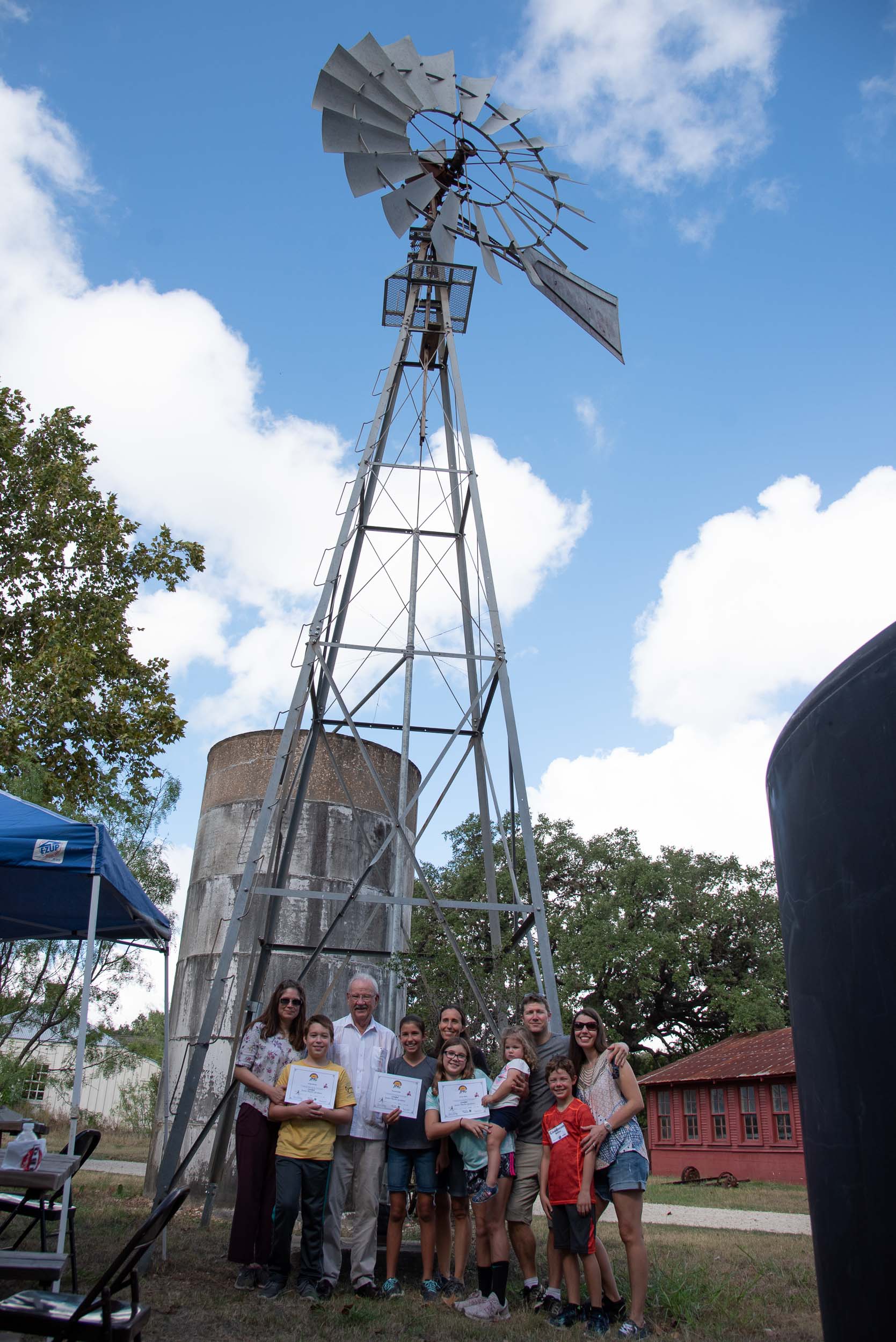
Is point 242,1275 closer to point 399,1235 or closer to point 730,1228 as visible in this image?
point 399,1235

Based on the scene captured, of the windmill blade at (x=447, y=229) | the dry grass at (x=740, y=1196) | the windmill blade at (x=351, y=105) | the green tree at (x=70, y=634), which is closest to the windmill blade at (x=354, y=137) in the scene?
the windmill blade at (x=351, y=105)

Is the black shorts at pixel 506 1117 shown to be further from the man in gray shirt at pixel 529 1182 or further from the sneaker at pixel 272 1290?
the sneaker at pixel 272 1290

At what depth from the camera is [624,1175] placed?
5270 mm

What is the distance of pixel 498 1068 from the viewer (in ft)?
30.5

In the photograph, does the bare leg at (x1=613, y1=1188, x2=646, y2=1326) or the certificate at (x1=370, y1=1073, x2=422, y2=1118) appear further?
the certificate at (x1=370, y1=1073, x2=422, y2=1118)

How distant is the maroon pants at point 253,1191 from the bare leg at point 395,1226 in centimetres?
68

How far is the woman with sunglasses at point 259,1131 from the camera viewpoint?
235 inches

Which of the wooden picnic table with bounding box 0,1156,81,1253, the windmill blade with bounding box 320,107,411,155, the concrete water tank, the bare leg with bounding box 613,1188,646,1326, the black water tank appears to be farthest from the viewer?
the concrete water tank

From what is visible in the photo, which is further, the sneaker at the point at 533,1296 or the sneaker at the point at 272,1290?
the sneaker at the point at 533,1296

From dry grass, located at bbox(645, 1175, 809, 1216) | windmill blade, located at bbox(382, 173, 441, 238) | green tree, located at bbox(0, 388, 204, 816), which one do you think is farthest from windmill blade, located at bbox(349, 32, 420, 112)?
dry grass, located at bbox(645, 1175, 809, 1216)

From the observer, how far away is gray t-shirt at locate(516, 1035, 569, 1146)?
5.94 metres

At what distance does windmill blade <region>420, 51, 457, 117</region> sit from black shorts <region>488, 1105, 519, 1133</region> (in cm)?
902

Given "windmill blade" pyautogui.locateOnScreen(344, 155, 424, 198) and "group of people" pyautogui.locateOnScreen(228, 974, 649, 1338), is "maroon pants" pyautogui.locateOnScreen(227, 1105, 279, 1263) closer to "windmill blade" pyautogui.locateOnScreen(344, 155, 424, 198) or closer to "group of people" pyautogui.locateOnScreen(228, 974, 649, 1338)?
"group of people" pyautogui.locateOnScreen(228, 974, 649, 1338)

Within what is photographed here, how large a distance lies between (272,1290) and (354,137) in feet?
31.4
